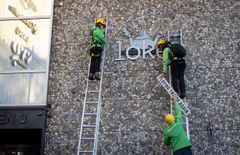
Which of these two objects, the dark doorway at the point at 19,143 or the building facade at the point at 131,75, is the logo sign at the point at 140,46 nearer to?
the building facade at the point at 131,75

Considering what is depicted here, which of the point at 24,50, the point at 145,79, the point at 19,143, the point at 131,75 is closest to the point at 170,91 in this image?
the point at 145,79

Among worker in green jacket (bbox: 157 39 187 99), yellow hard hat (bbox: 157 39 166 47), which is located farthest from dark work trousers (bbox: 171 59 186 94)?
yellow hard hat (bbox: 157 39 166 47)

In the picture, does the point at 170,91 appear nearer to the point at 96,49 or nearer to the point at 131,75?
the point at 131,75

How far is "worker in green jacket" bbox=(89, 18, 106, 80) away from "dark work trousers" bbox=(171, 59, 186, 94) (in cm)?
158

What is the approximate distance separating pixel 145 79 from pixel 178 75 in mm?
739

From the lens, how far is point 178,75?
23.9 ft

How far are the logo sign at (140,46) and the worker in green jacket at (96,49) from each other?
1.53 feet

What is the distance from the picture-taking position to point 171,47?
718 cm

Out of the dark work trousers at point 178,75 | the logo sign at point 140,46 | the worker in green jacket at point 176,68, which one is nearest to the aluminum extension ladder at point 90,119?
the logo sign at point 140,46

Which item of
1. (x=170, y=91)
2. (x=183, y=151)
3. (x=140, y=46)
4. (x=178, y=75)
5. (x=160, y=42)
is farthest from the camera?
(x=140, y=46)

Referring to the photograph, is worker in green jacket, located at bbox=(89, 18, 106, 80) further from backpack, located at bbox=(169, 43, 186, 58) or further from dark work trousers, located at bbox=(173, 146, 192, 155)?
dark work trousers, located at bbox=(173, 146, 192, 155)

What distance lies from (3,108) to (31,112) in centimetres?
69

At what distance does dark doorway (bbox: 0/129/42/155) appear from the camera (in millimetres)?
8370

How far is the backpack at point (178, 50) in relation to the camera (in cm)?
709
